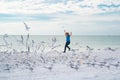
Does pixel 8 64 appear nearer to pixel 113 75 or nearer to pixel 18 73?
pixel 18 73

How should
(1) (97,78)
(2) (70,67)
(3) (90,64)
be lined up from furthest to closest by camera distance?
(3) (90,64)
(2) (70,67)
(1) (97,78)

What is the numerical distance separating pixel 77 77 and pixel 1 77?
2.57 metres

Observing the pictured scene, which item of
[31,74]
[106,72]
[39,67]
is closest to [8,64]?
[39,67]

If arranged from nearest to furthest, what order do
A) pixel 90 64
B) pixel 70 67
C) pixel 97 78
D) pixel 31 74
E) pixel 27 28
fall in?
pixel 97 78 < pixel 31 74 < pixel 70 67 < pixel 90 64 < pixel 27 28

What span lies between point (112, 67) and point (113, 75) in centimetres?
171

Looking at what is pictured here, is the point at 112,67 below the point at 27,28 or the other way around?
below

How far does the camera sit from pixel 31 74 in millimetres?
9945

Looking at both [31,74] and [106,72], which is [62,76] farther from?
[106,72]

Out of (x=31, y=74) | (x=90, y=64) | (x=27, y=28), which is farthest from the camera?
(x=27, y=28)

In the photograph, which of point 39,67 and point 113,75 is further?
point 39,67

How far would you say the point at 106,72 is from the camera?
33.8 ft

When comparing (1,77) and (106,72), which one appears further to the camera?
(106,72)

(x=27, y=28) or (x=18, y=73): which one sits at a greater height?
(x=27, y=28)

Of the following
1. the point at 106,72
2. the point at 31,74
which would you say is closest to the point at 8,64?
the point at 31,74
